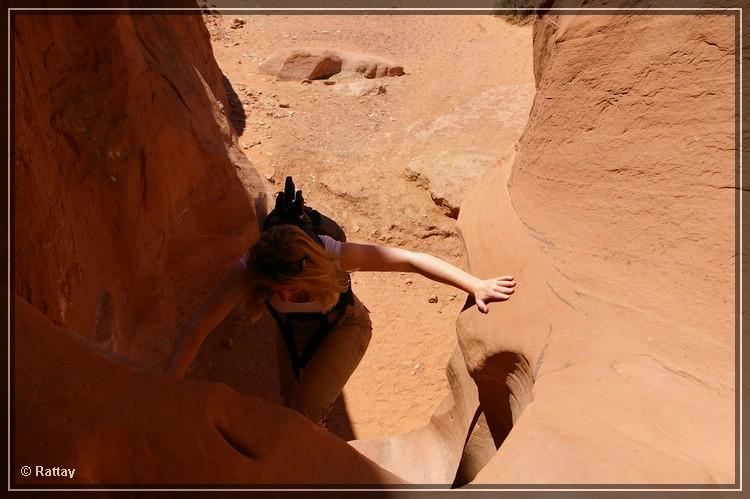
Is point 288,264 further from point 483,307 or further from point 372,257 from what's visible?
point 483,307

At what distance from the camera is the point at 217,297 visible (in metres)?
2.63

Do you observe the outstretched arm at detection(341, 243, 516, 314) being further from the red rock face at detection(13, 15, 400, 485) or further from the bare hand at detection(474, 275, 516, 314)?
the red rock face at detection(13, 15, 400, 485)

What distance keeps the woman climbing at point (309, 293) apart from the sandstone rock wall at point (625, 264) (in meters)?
0.29

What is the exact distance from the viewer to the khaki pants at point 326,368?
313cm

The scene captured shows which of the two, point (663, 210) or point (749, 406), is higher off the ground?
point (663, 210)

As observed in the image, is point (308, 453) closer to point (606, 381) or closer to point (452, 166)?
point (606, 381)

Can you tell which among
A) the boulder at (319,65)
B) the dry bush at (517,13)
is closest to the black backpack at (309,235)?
the boulder at (319,65)

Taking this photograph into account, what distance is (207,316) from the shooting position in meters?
2.64

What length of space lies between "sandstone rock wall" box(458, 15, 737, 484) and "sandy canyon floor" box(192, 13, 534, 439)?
0.34 m

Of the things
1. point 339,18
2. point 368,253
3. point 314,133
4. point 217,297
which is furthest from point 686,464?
point 339,18

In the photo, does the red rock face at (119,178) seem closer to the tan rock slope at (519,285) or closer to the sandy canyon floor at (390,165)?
the tan rock slope at (519,285)

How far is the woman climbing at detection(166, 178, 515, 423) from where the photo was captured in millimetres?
2564

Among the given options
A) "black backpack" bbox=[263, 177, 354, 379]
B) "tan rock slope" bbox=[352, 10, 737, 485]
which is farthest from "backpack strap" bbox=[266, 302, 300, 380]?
"tan rock slope" bbox=[352, 10, 737, 485]

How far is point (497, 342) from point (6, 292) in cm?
166
